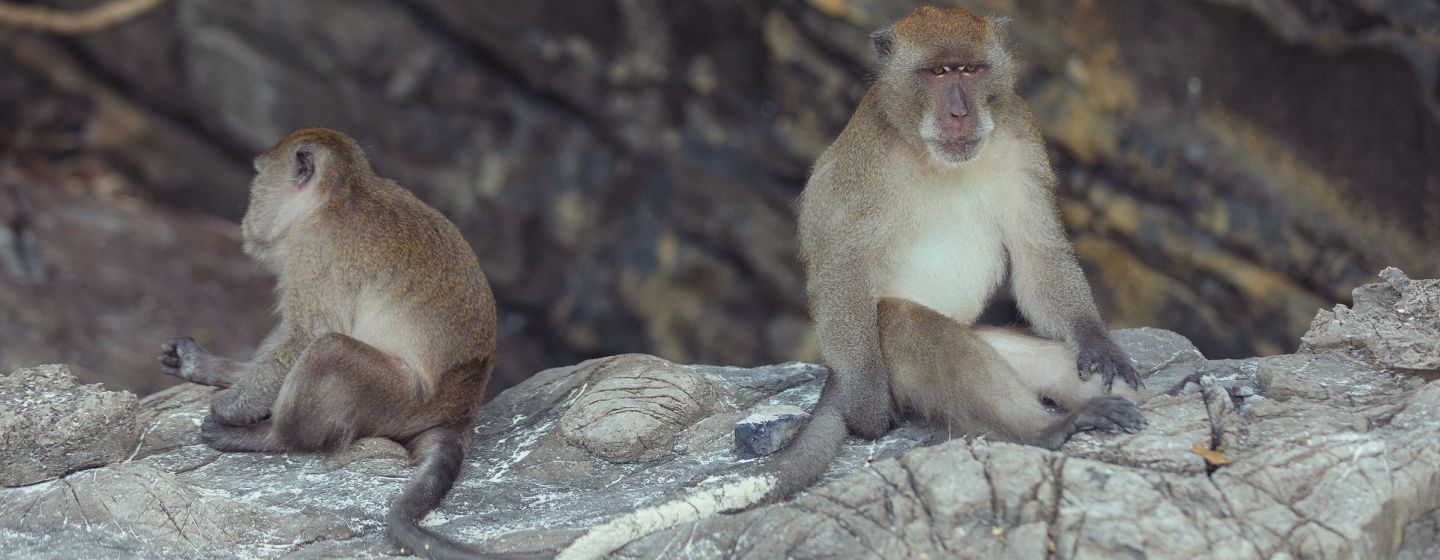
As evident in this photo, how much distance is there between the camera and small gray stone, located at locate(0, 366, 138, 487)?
506cm

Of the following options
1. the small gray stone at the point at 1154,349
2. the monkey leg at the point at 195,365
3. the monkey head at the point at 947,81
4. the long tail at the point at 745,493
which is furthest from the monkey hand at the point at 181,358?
the small gray stone at the point at 1154,349

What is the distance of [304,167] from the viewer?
582cm

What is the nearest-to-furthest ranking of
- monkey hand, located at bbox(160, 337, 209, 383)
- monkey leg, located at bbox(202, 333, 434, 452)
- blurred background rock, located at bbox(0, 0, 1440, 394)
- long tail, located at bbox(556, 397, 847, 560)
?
long tail, located at bbox(556, 397, 847, 560) → monkey leg, located at bbox(202, 333, 434, 452) → monkey hand, located at bbox(160, 337, 209, 383) → blurred background rock, located at bbox(0, 0, 1440, 394)

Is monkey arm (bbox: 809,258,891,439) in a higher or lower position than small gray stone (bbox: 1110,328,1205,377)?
lower

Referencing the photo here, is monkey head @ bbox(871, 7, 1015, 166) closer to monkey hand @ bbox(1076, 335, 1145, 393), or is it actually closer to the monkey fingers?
monkey hand @ bbox(1076, 335, 1145, 393)

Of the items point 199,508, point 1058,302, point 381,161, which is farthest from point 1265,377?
point 381,161

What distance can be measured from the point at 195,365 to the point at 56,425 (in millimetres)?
929

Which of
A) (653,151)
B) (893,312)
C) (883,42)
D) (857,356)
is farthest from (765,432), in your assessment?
(653,151)

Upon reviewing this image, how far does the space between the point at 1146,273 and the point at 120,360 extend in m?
6.53

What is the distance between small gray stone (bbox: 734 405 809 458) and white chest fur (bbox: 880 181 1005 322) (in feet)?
1.82

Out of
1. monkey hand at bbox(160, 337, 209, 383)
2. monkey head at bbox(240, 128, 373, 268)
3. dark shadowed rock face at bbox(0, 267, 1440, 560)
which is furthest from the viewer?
monkey hand at bbox(160, 337, 209, 383)

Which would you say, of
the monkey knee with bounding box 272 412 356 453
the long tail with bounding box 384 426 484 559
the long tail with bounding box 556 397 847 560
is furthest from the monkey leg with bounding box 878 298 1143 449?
the monkey knee with bounding box 272 412 356 453

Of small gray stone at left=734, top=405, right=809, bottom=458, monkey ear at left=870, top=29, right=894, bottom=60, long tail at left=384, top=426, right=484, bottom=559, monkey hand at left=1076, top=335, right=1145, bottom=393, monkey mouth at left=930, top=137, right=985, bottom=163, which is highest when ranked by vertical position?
monkey ear at left=870, top=29, right=894, bottom=60

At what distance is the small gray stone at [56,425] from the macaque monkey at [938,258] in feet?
7.49
